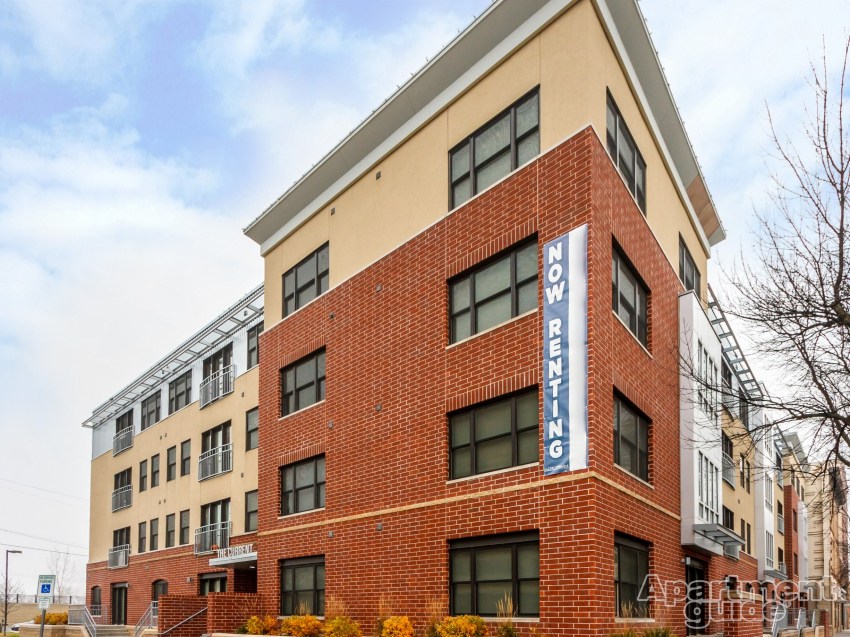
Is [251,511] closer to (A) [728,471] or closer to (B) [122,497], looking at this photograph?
(A) [728,471]

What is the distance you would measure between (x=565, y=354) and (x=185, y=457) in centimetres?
2825

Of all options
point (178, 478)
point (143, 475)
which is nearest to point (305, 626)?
point (178, 478)

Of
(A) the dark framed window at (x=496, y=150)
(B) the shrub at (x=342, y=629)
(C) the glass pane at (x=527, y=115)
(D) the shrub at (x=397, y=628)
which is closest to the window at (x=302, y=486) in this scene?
(B) the shrub at (x=342, y=629)

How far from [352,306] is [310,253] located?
3595 millimetres

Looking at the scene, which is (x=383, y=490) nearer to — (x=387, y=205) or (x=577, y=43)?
(x=387, y=205)

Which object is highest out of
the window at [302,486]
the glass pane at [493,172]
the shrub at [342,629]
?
the glass pane at [493,172]

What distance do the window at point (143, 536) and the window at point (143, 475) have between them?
1.83m

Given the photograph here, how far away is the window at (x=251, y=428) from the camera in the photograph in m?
34.9

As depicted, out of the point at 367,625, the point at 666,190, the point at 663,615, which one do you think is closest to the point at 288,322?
the point at 367,625

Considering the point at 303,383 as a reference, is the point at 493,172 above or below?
above

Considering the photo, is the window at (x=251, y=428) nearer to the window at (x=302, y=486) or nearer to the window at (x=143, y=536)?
the window at (x=302, y=486)

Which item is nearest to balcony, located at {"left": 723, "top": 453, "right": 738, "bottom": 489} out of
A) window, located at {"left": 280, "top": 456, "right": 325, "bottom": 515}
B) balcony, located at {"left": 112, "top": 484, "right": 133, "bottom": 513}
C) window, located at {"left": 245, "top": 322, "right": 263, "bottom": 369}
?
window, located at {"left": 280, "top": 456, "right": 325, "bottom": 515}

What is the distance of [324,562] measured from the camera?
24.0 metres

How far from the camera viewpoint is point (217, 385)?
38.4 metres
